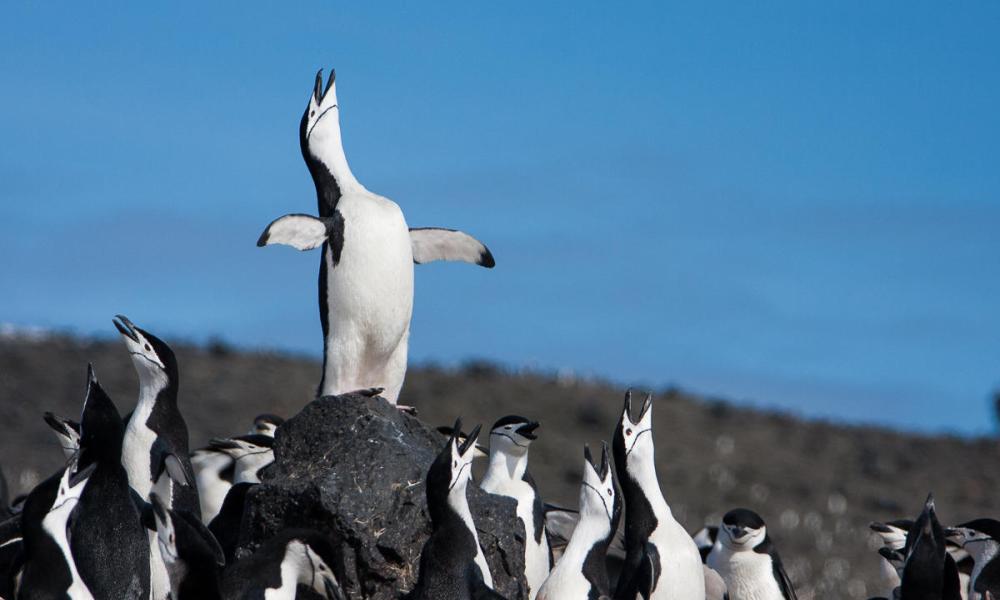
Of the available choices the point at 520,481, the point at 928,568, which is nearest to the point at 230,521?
the point at 520,481

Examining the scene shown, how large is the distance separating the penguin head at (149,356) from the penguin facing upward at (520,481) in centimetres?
202

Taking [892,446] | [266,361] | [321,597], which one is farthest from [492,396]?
[321,597]

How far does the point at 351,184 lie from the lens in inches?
385

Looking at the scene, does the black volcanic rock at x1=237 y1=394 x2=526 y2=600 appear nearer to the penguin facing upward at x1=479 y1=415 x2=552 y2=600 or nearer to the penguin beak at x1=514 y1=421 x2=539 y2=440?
the penguin facing upward at x1=479 y1=415 x2=552 y2=600

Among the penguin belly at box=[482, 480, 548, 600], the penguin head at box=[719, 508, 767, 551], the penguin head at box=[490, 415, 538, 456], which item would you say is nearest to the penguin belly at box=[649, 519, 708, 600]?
the penguin belly at box=[482, 480, 548, 600]

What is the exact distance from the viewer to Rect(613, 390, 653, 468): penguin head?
375 inches

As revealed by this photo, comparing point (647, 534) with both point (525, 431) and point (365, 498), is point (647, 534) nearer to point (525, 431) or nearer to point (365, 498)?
point (525, 431)

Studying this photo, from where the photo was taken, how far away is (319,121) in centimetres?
988

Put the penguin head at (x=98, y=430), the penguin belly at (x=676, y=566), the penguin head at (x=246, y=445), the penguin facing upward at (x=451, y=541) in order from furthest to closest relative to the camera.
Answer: the penguin head at (x=246, y=445) → the penguin belly at (x=676, y=566) → the penguin head at (x=98, y=430) → the penguin facing upward at (x=451, y=541)

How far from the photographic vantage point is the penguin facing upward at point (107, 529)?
799cm

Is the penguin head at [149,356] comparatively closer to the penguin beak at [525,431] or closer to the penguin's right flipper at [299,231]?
the penguin's right flipper at [299,231]

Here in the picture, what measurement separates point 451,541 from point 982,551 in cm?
346

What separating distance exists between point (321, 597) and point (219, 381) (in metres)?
19.9

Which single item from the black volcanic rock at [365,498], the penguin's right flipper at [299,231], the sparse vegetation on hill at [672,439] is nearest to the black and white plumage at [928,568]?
the black volcanic rock at [365,498]
